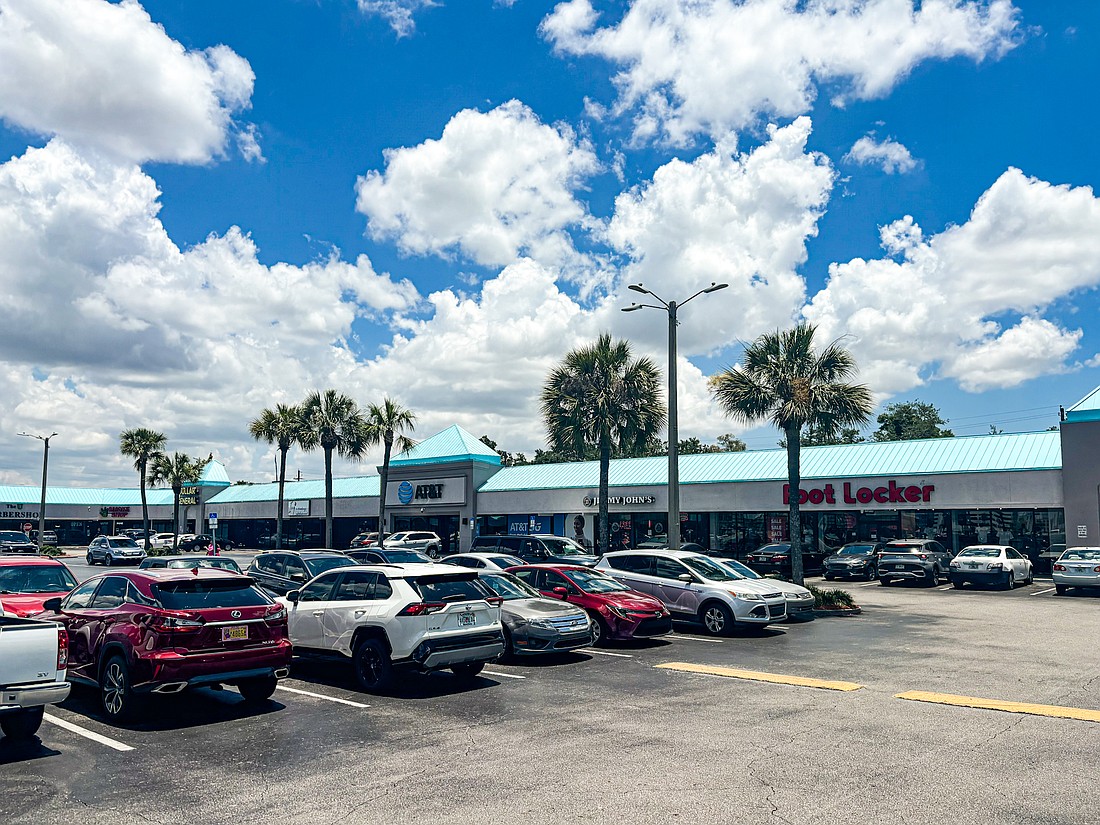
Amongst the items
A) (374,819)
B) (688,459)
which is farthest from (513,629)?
(688,459)

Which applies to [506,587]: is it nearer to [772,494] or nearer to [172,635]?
[172,635]

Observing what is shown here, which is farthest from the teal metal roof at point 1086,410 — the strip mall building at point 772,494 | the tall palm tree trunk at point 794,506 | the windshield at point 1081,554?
the tall palm tree trunk at point 794,506

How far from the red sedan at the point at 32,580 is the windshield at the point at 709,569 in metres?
11.3

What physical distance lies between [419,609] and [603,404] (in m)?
21.8

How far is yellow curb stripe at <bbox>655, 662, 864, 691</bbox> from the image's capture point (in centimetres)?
1155

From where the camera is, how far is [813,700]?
1059 centimetres

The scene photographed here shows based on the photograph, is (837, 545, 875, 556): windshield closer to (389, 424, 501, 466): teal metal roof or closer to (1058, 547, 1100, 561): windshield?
(1058, 547, 1100, 561): windshield

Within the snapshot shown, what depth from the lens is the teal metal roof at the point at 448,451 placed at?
4960cm

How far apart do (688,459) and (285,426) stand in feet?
72.5

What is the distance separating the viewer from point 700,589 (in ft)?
56.4

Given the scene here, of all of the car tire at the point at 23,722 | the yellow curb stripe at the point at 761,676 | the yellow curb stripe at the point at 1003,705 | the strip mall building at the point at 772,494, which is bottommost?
the yellow curb stripe at the point at 761,676

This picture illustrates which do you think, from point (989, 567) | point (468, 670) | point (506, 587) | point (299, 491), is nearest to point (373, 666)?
point (468, 670)

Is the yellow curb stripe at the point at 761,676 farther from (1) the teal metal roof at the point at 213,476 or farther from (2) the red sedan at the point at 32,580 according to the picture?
(1) the teal metal roof at the point at 213,476

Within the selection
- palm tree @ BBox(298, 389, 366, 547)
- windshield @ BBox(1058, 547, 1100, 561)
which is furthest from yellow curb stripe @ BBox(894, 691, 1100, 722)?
palm tree @ BBox(298, 389, 366, 547)
